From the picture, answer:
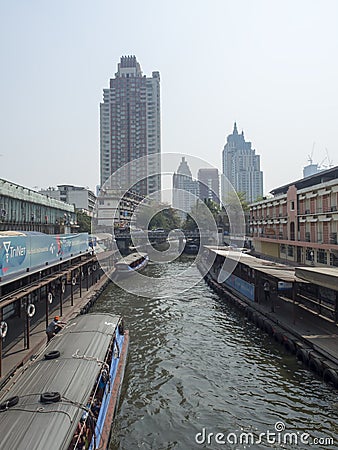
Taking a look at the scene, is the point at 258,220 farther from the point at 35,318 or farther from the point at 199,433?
the point at 199,433

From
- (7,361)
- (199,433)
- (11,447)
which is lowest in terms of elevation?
(199,433)

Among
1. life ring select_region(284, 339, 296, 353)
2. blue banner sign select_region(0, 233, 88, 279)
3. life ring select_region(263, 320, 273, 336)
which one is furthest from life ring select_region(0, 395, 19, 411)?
life ring select_region(263, 320, 273, 336)

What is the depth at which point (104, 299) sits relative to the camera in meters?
30.6

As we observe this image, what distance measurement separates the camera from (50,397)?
7.23m

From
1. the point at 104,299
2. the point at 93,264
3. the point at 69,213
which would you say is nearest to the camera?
the point at 104,299

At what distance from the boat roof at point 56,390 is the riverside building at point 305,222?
24.2m

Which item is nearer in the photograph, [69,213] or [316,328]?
[316,328]

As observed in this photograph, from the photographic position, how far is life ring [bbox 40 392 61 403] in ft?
23.5

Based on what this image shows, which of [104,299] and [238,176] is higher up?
[238,176]

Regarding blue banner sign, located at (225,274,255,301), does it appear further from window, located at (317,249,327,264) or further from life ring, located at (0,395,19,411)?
life ring, located at (0,395,19,411)

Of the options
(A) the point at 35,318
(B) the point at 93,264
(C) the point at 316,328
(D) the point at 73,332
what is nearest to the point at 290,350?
(C) the point at 316,328

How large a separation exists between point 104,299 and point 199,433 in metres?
21.0

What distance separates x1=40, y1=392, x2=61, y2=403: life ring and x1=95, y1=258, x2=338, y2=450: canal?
11.9 feet

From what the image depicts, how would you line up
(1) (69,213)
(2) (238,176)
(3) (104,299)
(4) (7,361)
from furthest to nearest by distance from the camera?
(2) (238,176)
(1) (69,213)
(3) (104,299)
(4) (7,361)
